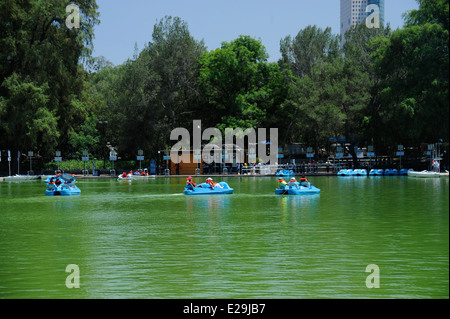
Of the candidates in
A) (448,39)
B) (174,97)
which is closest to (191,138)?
(174,97)

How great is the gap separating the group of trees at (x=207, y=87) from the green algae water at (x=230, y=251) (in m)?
41.5

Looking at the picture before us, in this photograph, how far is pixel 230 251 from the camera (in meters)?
17.5

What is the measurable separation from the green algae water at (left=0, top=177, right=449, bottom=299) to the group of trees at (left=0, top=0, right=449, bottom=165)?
4151 cm

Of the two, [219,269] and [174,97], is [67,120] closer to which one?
[174,97]

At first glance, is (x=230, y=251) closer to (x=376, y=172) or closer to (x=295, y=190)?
(x=295, y=190)

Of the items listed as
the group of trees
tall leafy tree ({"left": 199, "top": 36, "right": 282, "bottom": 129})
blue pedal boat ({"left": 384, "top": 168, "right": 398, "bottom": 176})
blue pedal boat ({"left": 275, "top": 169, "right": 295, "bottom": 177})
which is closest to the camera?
the group of trees

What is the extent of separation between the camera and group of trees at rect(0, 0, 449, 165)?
2854 inches

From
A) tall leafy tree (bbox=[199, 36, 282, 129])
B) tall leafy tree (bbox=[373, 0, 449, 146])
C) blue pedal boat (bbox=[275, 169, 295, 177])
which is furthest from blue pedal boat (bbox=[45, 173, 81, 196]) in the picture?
tall leafy tree (bbox=[199, 36, 282, 129])

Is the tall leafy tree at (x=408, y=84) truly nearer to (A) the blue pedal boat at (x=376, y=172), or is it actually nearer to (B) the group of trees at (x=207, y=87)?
(B) the group of trees at (x=207, y=87)

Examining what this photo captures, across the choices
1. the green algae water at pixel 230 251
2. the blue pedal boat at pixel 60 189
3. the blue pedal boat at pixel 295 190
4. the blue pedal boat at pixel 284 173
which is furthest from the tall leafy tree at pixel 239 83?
the green algae water at pixel 230 251

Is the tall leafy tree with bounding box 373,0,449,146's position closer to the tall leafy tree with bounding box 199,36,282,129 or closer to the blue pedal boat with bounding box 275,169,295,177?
the blue pedal boat with bounding box 275,169,295,177

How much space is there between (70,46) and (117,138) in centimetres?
2070

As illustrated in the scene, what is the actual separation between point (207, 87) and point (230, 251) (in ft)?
237

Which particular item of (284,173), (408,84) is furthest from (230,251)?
(284,173)
